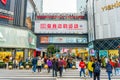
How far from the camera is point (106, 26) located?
5466 centimetres

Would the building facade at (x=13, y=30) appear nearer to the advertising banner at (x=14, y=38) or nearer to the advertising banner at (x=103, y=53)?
the advertising banner at (x=14, y=38)

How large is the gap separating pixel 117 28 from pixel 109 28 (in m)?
2.53

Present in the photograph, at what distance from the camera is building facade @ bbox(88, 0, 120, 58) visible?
171 ft

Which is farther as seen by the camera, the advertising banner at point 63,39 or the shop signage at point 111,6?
the advertising banner at point 63,39

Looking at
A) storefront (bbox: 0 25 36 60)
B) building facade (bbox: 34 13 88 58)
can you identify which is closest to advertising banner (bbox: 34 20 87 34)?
building facade (bbox: 34 13 88 58)

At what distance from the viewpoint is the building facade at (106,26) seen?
52.0 meters

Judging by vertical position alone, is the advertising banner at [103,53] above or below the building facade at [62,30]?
below

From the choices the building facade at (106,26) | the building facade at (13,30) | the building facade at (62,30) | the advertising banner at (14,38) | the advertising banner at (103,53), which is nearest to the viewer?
the building facade at (13,30)

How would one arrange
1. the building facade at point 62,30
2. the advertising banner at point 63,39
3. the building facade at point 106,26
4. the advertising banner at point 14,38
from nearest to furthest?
the advertising banner at point 14,38, the building facade at point 106,26, the building facade at point 62,30, the advertising banner at point 63,39

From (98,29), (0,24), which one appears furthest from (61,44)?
(0,24)

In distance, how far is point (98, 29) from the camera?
57.2 m

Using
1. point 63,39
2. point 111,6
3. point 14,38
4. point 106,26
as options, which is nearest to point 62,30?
point 63,39

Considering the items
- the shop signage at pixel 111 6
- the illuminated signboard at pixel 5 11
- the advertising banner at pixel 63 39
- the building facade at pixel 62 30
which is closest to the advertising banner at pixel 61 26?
the building facade at pixel 62 30

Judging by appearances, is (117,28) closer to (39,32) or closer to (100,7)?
(100,7)
